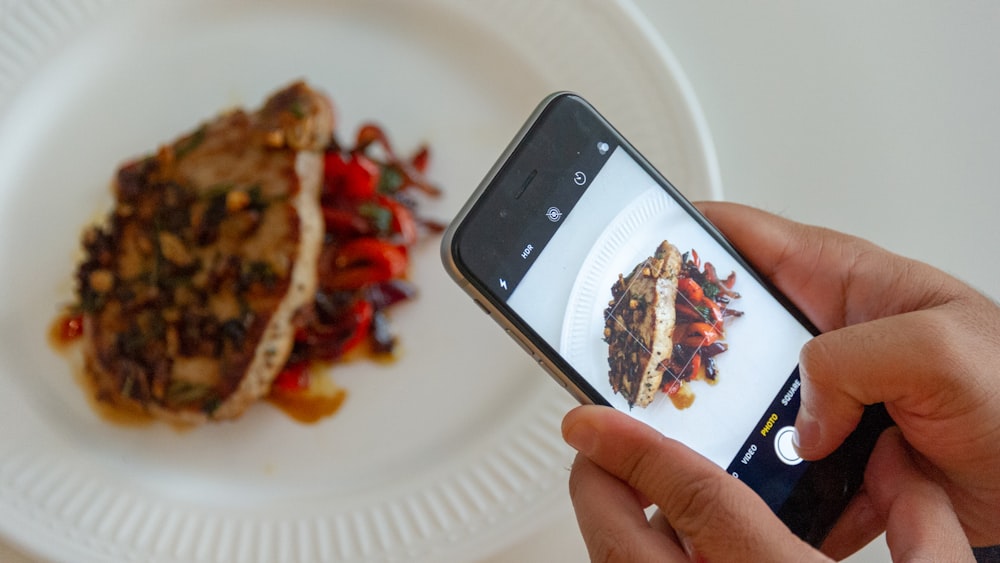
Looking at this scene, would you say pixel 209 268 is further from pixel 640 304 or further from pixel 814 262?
pixel 814 262

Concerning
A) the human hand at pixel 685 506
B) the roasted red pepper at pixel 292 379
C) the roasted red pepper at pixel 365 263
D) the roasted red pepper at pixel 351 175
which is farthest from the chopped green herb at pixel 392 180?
the human hand at pixel 685 506

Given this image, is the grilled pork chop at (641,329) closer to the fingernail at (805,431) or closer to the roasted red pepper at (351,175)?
the fingernail at (805,431)

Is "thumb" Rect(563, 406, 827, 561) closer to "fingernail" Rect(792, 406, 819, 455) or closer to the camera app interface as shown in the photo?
the camera app interface

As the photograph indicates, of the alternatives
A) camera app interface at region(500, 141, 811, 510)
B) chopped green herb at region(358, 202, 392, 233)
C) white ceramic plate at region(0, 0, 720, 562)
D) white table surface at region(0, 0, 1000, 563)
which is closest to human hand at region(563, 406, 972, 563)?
camera app interface at region(500, 141, 811, 510)

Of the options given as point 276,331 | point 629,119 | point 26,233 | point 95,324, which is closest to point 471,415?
point 276,331

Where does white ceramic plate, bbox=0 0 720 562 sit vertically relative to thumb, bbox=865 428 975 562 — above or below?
below

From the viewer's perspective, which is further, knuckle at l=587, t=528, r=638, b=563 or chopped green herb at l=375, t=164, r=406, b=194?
chopped green herb at l=375, t=164, r=406, b=194

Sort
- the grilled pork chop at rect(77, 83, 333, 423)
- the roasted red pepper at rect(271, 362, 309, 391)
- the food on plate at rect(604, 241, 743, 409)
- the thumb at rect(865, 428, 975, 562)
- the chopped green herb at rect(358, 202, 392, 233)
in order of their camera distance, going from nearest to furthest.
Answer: the thumb at rect(865, 428, 975, 562)
the food on plate at rect(604, 241, 743, 409)
the grilled pork chop at rect(77, 83, 333, 423)
the roasted red pepper at rect(271, 362, 309, 391)
the chopped green herb at rect(358, 202, 392, 233)

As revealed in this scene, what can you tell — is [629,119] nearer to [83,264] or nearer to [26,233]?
[83,264]
